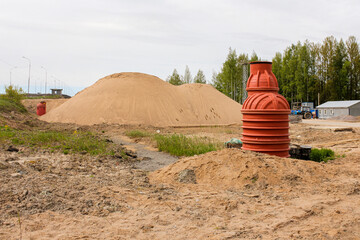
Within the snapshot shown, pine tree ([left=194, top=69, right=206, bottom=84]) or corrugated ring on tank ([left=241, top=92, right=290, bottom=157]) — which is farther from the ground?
pine tree ([left=194, top=69, right=206, bottom=84])

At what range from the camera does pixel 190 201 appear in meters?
5.27

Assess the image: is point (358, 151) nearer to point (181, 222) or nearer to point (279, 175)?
Answer: point (279, 175)

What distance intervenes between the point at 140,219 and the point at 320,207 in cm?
256

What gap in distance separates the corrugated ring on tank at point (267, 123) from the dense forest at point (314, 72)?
→ 35.8 m

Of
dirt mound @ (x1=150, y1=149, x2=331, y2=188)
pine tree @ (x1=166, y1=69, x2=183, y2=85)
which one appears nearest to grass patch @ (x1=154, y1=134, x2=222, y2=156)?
dirt mound @ (x1=150, y1=149, x2=331, y2=188)

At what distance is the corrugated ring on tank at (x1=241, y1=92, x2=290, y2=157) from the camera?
295 inches

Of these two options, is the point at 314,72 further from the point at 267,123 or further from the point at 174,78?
the point at 267,123

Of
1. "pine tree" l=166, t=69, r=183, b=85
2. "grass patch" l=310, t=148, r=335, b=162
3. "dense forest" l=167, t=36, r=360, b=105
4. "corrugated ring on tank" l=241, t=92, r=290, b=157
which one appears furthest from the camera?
"pine tree" l=166, t=69, r=183, b=85

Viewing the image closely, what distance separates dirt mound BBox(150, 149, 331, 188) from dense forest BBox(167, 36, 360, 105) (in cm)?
3688

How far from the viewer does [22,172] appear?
687 cm

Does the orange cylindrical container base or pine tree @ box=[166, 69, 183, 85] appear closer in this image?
the orange cylindrical container base

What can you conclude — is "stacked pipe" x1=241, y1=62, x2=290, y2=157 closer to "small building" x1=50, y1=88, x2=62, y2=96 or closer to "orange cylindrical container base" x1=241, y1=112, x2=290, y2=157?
"orange cylindrical container base" x1=241, y1=112, x2=290, y2=157

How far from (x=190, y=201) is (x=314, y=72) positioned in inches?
1760

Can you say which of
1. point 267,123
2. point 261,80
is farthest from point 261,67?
point 267,123
